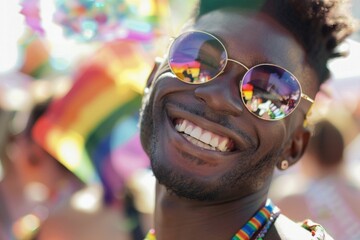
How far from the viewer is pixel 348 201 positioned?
3.13 metres

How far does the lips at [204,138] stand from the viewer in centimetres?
188

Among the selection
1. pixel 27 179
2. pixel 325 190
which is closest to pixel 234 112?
pixel 325 190

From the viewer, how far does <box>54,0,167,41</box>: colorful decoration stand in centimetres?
276

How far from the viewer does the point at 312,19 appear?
2.01 metres

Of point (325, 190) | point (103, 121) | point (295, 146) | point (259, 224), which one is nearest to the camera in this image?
point (259, 224)

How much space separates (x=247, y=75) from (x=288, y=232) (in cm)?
51

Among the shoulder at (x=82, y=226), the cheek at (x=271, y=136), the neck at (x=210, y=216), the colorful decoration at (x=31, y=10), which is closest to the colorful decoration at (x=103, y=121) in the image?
the shoulder at (x=82, y=226)

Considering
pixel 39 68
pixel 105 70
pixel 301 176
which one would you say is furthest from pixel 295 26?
pixel 39 68

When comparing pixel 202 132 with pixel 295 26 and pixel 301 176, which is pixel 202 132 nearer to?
pixel 295 26

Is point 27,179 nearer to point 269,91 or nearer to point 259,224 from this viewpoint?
point 259,224

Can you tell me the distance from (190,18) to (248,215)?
0.73m

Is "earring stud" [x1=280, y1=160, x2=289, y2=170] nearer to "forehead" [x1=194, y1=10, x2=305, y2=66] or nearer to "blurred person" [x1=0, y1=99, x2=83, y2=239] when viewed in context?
"forehead" [x1=194, y1=10, x2=305, y2=66]

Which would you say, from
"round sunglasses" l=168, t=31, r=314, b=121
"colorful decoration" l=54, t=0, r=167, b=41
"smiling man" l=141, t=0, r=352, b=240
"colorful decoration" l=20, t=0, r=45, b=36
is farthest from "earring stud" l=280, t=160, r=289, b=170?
"colorful decoration" l=20, t=0, r=45, b=36

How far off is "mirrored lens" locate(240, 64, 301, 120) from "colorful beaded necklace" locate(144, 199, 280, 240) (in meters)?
0.34
